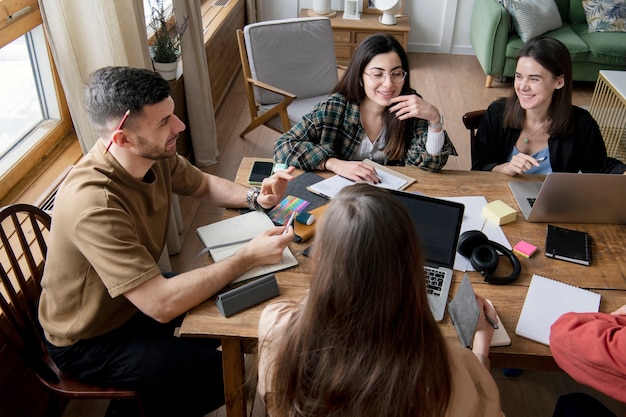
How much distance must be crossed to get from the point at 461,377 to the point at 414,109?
47.5 inches

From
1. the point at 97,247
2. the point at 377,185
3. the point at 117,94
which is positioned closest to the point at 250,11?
the point at 377,185

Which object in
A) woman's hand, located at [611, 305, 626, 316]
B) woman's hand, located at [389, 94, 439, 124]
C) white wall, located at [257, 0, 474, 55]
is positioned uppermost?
woman's hand, located at [389, 94, 439, 124]

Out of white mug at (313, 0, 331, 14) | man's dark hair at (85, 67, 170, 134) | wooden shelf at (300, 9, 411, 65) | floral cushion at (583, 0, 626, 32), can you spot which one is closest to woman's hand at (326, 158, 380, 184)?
man's dark hair at (85, 67, 170, 134)

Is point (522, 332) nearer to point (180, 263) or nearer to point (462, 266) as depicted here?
point (462, 266)

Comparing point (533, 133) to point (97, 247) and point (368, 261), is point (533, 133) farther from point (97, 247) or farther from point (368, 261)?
point (97, 247)

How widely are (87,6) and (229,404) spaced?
1509 mm

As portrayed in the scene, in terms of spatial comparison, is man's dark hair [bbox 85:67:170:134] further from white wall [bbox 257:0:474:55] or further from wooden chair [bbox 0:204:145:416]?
white wall [bbox 257:0:474:55]

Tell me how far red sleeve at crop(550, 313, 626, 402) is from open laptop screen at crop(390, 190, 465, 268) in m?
0.35

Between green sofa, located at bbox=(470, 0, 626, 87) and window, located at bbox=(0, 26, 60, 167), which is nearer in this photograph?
window, located at bbox=(0, 26, 60, 167)

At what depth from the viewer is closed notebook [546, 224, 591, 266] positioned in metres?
1.70

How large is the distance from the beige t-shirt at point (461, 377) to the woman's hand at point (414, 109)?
1.10m

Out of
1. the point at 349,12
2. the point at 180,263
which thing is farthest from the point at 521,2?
the point at 180,263

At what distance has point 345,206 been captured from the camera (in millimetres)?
1005

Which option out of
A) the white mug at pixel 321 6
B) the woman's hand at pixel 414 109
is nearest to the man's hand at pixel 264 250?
the woman's hand at pixel 414 109
